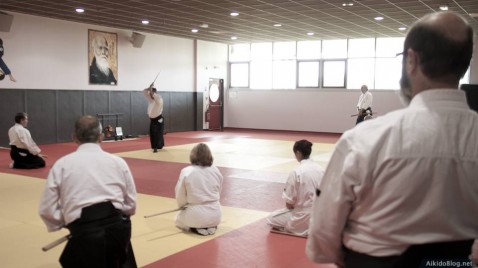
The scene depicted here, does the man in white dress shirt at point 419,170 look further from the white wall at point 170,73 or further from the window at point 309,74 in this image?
the window at point 309,74

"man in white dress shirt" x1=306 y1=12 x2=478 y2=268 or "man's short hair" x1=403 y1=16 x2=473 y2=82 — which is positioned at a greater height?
"man's short hair" x1=403 y1=16 x2=473 y2=82

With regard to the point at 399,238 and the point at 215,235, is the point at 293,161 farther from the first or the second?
the point at 399,238

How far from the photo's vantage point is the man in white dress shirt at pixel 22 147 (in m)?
8.39

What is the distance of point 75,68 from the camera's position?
1352 cm

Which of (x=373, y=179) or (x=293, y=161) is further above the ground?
(x=373, y=179)

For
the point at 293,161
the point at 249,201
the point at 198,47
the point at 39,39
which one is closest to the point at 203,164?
the point at 249,201

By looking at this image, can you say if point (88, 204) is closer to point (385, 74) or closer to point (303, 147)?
point (303, 147)

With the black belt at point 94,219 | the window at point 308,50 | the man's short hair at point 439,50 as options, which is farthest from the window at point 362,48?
the man's short hair at point 439,50

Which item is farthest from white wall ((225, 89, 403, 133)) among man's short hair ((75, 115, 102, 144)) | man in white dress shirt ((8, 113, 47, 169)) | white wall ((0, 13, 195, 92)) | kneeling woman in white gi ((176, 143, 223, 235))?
man's short hair ((75, 115, 102, 144))

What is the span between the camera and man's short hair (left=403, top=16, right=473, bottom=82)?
1.29 metres

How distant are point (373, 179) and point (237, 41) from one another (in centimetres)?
1745

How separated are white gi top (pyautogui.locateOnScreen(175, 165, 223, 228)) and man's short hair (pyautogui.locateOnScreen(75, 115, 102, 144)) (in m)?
1.76

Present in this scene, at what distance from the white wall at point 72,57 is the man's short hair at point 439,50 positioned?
482 inches

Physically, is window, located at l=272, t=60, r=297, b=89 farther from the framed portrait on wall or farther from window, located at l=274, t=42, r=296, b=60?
the framed portrait on wall
